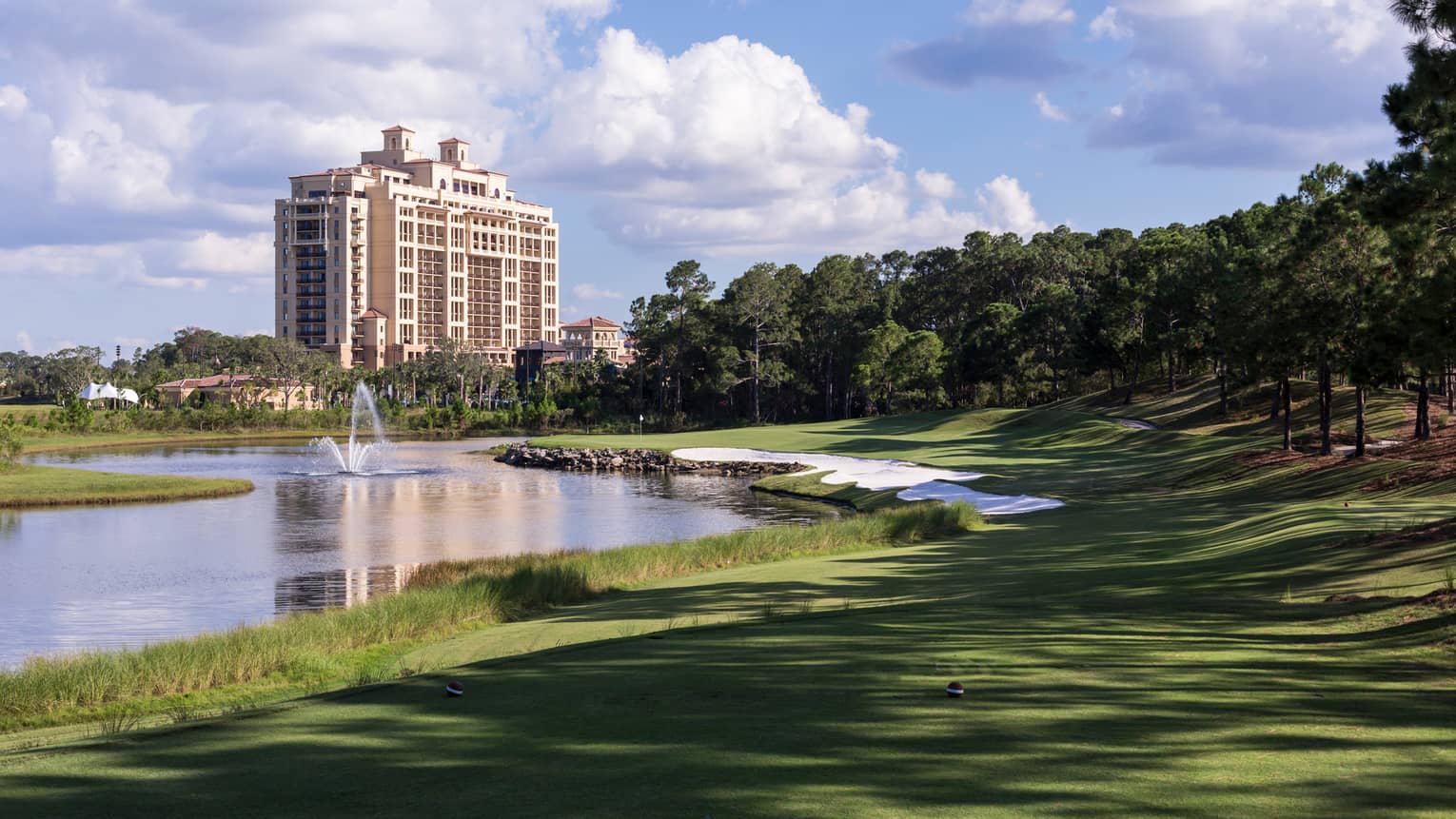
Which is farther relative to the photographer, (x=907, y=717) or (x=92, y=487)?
(x=92, y=487)

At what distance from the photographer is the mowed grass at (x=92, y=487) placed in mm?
48469

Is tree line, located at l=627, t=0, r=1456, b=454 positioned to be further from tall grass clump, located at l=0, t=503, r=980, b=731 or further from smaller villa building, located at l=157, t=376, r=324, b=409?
smaller villa building, located at l=157, t=376, r=324, b=409

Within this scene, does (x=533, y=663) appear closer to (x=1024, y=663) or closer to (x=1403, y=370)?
(x=1024, y=663)

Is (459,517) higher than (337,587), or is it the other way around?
(459,517)

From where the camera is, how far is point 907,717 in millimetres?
Result: 9102

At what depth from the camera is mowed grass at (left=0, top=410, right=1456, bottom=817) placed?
7227 mm

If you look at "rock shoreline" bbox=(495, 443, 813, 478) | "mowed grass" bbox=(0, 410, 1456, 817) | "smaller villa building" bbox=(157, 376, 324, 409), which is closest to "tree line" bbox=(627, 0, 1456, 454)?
"mowed grass" bbox=(0, 410, 1456, 817)

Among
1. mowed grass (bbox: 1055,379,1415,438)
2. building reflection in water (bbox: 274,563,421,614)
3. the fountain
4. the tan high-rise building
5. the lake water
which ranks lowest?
building reflection in water (bbox: 274,563,421,614)

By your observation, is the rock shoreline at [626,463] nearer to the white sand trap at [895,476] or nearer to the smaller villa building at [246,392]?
the white sand trap at [895,476]

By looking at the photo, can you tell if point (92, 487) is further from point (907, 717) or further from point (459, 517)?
point (907, 717)

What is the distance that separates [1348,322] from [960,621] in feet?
94.8

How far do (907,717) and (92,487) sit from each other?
51193 millimetres

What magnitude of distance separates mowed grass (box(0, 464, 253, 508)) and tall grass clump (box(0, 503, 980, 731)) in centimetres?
2942

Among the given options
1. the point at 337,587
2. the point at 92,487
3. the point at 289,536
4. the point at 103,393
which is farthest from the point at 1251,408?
the point at 103,393
